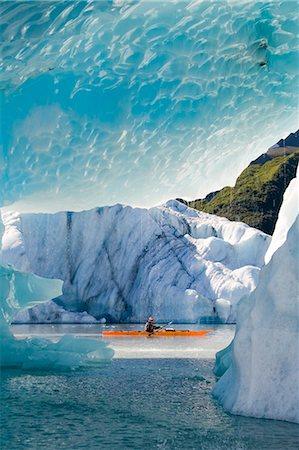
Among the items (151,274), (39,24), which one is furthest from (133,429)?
(151,274)

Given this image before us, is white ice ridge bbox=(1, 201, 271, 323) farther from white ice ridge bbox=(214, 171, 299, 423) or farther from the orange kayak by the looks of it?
white ice ridge bbox=(214, 171, 299, 423)

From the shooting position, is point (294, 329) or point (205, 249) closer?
point (294, 329)

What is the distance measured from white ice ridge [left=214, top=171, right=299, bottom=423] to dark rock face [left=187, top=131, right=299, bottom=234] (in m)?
51.8

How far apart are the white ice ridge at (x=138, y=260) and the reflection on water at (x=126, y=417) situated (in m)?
23.3

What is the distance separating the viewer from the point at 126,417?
32.8ft

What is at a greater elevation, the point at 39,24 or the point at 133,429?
the point at 39,24

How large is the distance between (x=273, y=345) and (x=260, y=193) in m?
56.6

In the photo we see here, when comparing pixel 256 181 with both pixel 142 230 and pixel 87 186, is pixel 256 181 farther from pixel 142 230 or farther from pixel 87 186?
pixel 87 186

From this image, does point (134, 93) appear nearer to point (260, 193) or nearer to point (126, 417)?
point (126, 417)

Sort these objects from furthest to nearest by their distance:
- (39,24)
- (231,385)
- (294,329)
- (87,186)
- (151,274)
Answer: (151,274), (87,186), (39,24), (231,385), (294,329)

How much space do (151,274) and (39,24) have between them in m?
25.1

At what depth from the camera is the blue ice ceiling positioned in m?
15.8

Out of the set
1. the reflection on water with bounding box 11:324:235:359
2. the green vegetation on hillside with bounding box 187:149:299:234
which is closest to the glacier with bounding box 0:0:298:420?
the reflection on water with bounding box 11:324:235:359

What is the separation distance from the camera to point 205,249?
132 feet
